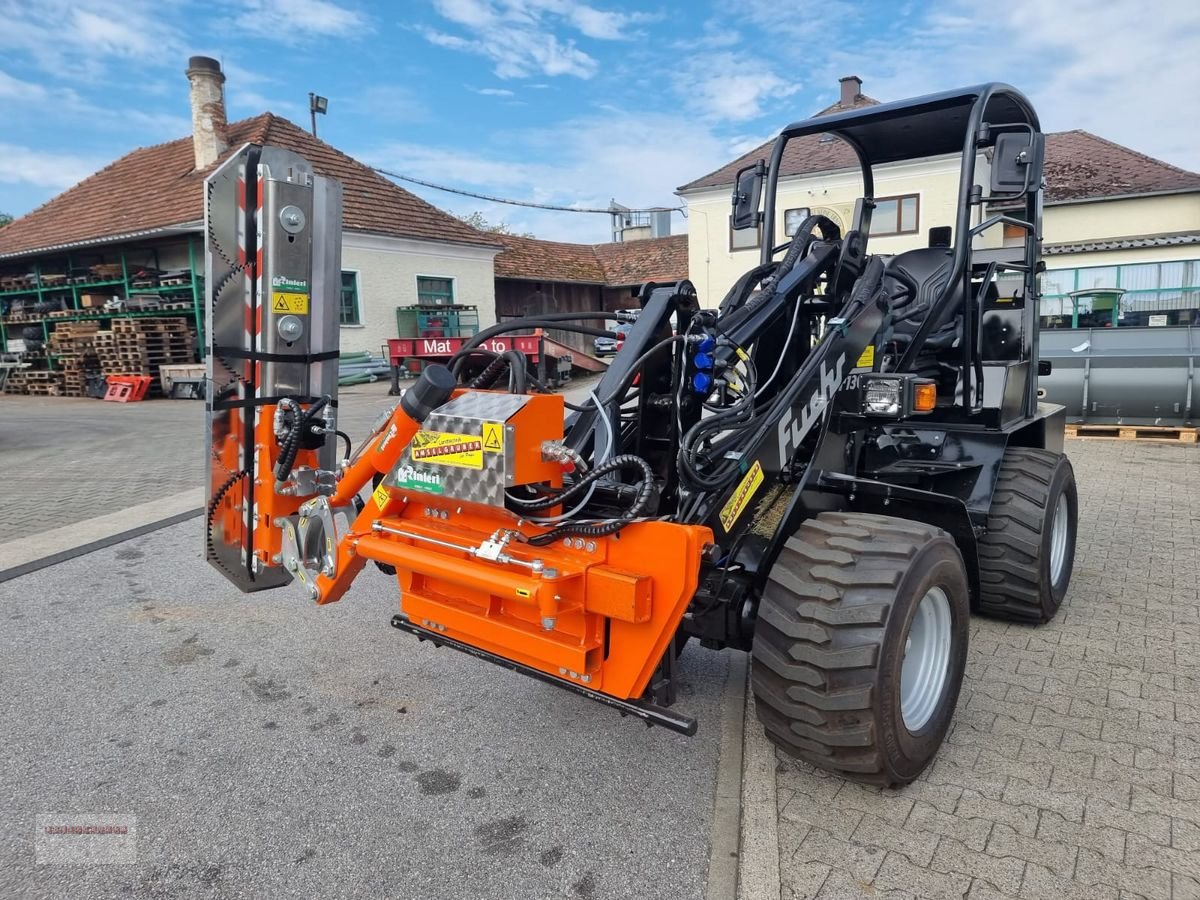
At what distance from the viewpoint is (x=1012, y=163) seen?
133 inches

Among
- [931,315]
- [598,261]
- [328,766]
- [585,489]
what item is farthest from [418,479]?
[598,261]

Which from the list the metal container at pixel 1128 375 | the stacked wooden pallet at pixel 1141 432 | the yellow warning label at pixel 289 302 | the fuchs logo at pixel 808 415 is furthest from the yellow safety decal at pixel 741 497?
the stacked wooden pallet at pixel 1141 432

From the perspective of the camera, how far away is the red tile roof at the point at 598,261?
90.8ft

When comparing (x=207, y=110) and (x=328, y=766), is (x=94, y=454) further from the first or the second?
(x=207, y=110)

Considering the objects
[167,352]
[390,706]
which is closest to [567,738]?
[390,706]

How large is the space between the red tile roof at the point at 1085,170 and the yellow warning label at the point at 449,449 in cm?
1777

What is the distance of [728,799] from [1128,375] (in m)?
9.17

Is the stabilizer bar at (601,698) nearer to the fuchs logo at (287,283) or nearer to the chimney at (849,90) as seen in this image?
the fuchs logo at (287,283)

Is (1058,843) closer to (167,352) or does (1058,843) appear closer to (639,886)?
(639,886)

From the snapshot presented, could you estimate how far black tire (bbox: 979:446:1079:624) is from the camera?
4.00 metres

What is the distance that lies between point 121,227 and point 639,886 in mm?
20369

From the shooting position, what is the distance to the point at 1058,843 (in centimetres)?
241

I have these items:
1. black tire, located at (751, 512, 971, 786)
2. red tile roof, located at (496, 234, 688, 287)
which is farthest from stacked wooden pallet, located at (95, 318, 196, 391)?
black tire, located at (751, 512, 971, 786)

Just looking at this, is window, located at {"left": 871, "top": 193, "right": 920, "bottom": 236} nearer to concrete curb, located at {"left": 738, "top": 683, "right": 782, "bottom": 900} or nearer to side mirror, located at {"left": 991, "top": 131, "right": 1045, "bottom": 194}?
side mirror, located at {"left": 991, "top": 131, "right": 1045, "bottom": 194}
